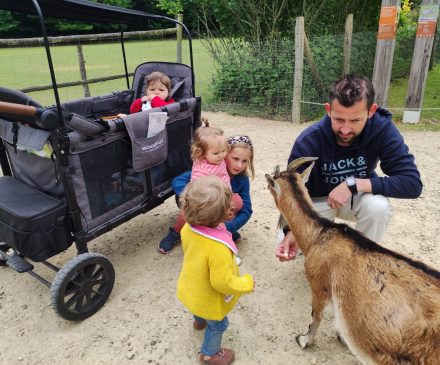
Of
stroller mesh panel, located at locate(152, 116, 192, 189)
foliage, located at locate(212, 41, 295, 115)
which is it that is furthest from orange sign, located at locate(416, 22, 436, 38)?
stroller mesh panel, located at locate(152, 116, 192, 189)

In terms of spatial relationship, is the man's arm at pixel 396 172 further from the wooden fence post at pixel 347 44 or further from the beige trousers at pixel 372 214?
the wooden fence post at pixel 347 44

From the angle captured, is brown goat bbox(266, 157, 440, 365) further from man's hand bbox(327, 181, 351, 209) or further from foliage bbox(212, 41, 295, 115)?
foliage bbox(212, 41, 295, 115)

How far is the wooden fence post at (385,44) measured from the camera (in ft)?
21.4

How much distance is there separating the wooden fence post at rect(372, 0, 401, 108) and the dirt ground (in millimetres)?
3901

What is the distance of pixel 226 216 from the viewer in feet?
6.29

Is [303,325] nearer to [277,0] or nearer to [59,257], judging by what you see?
[59,257]

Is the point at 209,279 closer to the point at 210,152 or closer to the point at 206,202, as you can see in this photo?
the point at 206,202

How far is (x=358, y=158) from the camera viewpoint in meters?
2.76

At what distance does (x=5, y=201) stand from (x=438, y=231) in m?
3.96

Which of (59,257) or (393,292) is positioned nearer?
(393,292)

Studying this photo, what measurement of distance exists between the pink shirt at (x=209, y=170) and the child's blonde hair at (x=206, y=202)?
1.03 meters

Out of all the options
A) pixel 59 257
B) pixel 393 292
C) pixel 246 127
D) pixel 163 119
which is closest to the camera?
pixel 393 292

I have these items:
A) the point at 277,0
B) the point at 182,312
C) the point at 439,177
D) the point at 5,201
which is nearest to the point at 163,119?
the point at 5,201

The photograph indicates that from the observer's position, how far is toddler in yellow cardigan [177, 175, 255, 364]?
1.84m
